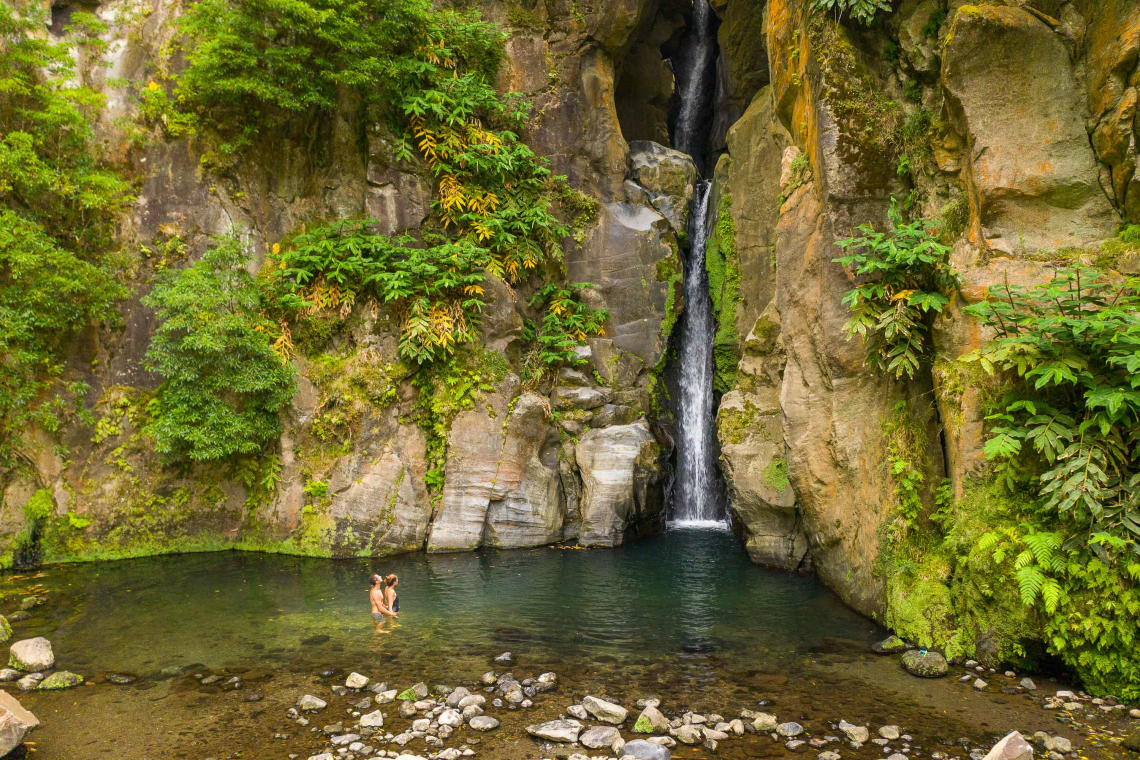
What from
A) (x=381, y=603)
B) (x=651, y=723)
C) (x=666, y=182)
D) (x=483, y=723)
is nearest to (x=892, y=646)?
(x=651, y=723)

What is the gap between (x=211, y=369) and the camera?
1302 cm

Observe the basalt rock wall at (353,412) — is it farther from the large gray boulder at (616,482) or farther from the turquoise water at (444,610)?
the turquoise water at (444,610)

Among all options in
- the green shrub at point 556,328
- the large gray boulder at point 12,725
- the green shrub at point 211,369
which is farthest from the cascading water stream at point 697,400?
the large gray boulder at point 12,725

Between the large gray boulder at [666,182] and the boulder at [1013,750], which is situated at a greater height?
the large gray boulder at [666,182]

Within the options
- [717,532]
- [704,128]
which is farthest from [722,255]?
[704,128]

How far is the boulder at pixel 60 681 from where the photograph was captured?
6.93 metres

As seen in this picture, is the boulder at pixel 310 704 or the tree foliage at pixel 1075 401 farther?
the boulder at pixel 310 704

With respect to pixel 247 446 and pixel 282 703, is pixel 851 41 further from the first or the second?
pixel 247 446

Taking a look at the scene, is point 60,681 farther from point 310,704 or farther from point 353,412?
point 353,412

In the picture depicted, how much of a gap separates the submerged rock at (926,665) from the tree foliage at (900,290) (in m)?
3.31

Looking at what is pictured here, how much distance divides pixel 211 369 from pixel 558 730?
10.9 m

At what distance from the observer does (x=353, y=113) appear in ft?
51.6

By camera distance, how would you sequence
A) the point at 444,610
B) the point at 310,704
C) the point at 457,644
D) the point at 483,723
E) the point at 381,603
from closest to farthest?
the point at 483,723 → the point at 310,704 → the point at 457,644 → the point at 381,603 → the point at 444,610

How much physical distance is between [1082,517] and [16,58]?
62.4ft
